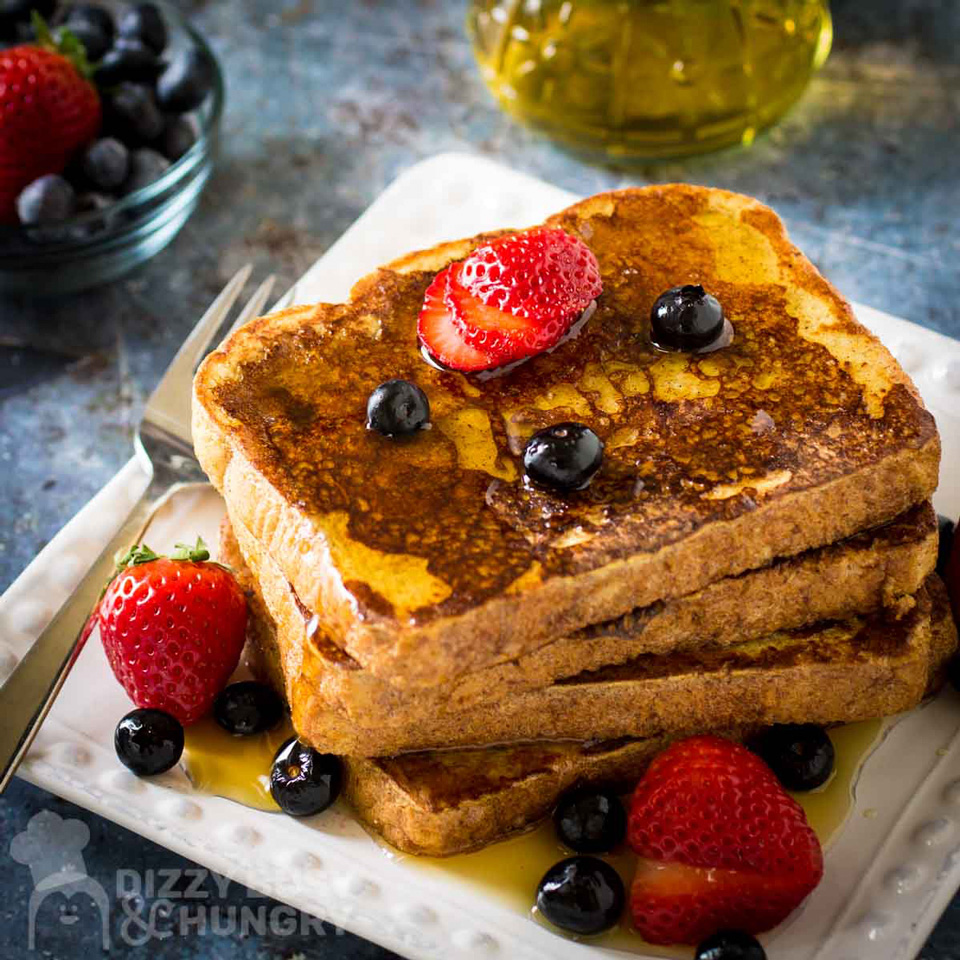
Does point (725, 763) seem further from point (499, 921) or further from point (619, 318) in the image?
point (619, 318)

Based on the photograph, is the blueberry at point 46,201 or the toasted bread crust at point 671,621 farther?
the blueberry at point 46,201

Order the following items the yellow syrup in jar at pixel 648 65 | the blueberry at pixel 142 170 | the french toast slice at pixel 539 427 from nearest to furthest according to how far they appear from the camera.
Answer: the french toast slice at pixel 539 427, the blueberry at pixel 142 170, the yellow syrup in jar at pixel 648 65

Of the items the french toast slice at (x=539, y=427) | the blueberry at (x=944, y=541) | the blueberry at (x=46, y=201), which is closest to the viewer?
the french toast slice at (x=539, y=427)

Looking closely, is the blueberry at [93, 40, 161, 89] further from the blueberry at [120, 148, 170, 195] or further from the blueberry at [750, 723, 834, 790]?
the blueberry at [750, 723, 834, 790]

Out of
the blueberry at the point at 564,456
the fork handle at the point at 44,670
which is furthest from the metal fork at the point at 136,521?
the blueberry at the point at 564,456

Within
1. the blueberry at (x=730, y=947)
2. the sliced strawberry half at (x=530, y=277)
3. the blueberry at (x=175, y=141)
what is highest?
the sliced strawberry half at (x=530, y=277)

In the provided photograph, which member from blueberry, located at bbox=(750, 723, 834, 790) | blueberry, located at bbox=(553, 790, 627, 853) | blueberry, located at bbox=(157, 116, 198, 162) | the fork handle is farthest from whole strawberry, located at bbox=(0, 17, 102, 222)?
Answer: blueberry, located at bbox=(750, 723, 834, 790)

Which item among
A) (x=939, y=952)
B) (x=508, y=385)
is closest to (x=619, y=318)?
(x=508, y=385)

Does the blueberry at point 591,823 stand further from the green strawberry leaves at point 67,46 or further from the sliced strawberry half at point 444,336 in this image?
the green strawberry leaves at point 67,46
